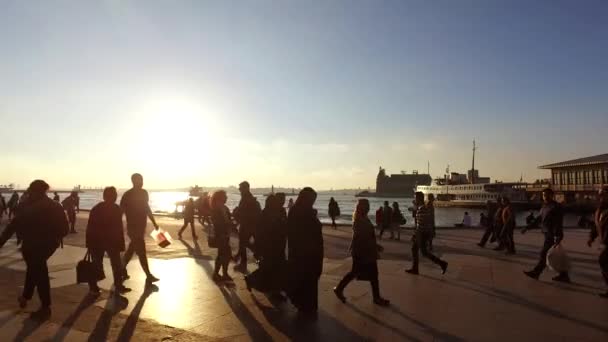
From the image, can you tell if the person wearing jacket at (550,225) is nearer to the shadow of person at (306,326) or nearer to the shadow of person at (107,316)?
the shadow of person at (306,326)

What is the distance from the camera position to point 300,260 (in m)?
5.75

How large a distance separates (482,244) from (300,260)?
10.1m

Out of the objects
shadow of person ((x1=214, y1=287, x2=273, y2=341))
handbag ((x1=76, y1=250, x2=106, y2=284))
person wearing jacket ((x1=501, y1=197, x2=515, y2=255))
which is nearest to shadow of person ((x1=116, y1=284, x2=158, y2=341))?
handbag ((x1=76, y1=250, x2=106, y2=284))

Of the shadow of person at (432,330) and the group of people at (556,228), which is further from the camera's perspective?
the group of people at (556,228)

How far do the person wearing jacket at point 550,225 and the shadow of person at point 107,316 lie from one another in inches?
289

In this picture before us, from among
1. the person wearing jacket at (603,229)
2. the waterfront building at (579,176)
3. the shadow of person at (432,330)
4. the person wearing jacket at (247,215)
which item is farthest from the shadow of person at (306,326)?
the waterfront building at (579,176)

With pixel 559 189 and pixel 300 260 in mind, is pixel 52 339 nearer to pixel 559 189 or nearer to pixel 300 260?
pixel 300 260

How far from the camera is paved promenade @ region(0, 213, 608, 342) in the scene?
4.76 meters

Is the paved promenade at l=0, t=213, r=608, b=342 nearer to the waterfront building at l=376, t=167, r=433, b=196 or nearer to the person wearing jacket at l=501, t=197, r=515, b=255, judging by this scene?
the person wearing jacket at l=501, t=197, r=515, b=255

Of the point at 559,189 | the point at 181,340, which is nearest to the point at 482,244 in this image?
the point at 181,340

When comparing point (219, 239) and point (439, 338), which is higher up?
point (219, 239)

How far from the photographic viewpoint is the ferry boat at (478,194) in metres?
73.3

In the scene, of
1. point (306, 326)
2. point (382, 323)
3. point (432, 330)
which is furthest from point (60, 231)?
point (432, 330)

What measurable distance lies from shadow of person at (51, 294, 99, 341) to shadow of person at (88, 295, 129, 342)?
0.82ft
